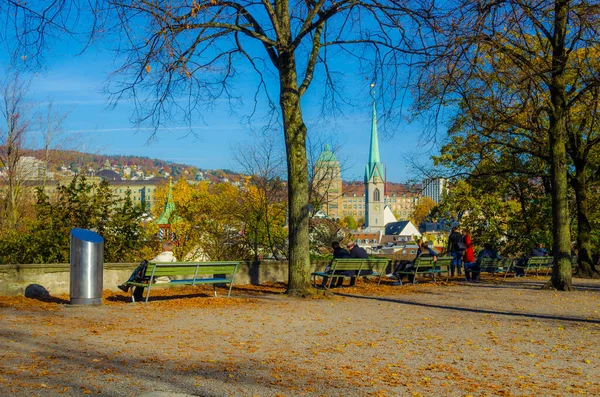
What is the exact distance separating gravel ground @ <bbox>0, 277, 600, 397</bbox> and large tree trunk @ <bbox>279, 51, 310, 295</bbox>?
736 millimetres

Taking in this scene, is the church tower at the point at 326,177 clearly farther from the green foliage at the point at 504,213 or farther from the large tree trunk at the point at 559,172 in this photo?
the large tree trunk at the point at 559,172

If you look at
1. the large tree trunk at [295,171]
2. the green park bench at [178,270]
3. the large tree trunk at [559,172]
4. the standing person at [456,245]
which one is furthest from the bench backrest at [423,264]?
the green park bench at [178,270]

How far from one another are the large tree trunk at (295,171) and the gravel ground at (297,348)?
74cm

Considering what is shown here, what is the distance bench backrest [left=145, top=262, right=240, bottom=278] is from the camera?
41.9 ft

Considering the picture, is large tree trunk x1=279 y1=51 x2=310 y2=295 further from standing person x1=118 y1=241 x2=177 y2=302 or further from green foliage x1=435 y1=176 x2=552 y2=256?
green foliage x1=435 y1=176 x2=552 y2=256

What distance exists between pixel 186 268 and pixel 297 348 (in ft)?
17.9

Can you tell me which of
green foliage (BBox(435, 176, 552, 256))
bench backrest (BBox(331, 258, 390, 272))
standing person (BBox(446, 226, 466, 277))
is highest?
green foliage (BBox(435, 176, 552, 256))

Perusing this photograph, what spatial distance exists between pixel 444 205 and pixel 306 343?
21559 mm

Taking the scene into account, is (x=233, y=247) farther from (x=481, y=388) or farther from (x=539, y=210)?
(x=481, y=388)

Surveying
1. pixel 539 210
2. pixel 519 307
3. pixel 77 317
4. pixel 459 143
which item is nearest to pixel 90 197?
pixel 77 317

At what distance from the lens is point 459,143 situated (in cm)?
2697

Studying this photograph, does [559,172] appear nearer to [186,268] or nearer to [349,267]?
[349,267]

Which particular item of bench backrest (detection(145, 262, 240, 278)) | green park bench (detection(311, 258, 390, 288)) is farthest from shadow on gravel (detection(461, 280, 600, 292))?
bench backrest (detection(145, 262, 240, 278))

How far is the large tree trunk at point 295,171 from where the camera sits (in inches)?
568
